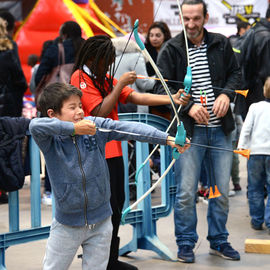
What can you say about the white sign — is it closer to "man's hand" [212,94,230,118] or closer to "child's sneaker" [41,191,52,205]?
"child's sneaker" [41,191,52,205]

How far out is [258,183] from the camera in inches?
213

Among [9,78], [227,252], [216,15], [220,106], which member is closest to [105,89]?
[220,106]

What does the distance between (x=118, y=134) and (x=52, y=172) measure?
36cm

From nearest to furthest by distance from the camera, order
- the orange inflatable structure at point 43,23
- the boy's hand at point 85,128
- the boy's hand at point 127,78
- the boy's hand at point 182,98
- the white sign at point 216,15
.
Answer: the boy's hand at point 85,128 < the boy's hand at point 127,78 < the boy's hand at point 182,98 < the white sign at point 216,15 < the orange inflatable structure at point 43,23

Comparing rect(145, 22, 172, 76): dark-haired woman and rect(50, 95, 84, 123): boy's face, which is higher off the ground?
rect(145, 22, 172, 76): dark-haired woman

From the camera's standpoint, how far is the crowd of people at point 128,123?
9.34ft

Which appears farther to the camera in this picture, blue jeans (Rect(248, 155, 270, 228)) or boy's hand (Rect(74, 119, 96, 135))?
blue jeans (Rect(248, 155, 270, 228))

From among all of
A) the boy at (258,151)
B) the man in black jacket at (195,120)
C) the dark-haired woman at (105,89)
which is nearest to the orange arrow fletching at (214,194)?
the man in black jacket at (195,120)

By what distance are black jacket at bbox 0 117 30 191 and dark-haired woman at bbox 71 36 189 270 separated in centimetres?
46

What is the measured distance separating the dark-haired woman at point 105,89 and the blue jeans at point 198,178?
0.65m

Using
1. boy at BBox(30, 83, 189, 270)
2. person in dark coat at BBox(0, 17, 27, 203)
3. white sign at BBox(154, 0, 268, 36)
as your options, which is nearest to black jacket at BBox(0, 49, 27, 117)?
person in dark coat at BBox(0, 17, 27, 203)

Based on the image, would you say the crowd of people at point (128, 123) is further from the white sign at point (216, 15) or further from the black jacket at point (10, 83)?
the white sign at point (216, 15)

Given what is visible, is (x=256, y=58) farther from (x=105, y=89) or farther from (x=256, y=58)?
(x=105, y=89)

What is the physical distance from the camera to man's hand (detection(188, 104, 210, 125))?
4.01 metres
